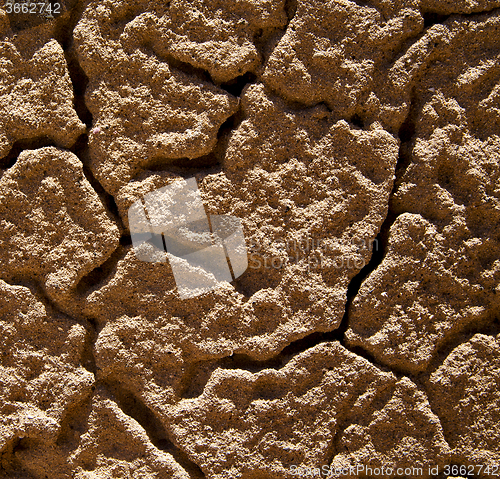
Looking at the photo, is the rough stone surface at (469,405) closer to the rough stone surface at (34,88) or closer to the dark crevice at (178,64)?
the dark crevice at (178,64)

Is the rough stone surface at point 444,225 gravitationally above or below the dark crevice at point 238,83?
below

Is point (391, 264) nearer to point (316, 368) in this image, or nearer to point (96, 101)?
point (316, 368)

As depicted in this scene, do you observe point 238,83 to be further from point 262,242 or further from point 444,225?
point 444,225

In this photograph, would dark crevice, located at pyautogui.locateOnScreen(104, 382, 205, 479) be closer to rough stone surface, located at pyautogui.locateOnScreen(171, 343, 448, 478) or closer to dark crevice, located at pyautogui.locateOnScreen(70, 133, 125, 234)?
rough stone surface, located at pyautogui.locateOnScreen(171, 343, 448, 478)

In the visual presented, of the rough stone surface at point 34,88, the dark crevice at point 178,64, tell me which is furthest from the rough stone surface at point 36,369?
the dark crevice at point 178,64

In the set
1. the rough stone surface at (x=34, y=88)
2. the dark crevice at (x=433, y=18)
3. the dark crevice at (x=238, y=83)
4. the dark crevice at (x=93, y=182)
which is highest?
the dark crevice at (x=433, y=18)
